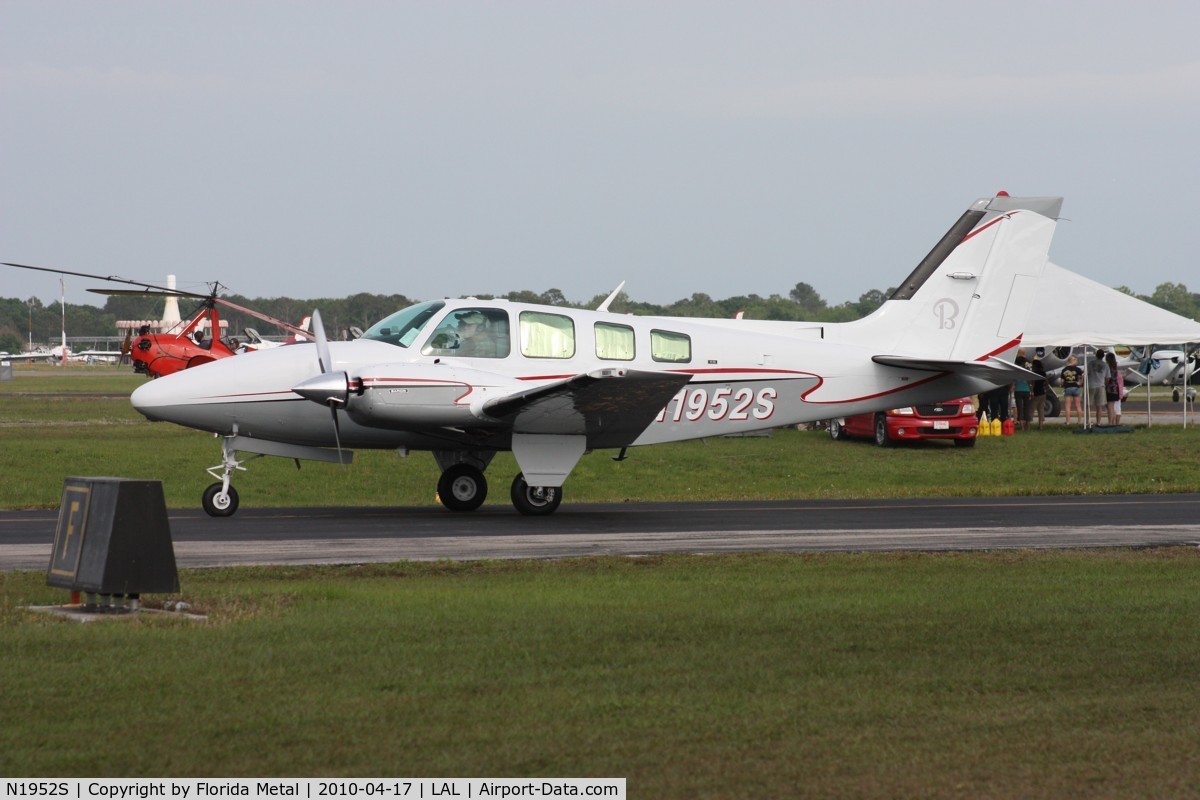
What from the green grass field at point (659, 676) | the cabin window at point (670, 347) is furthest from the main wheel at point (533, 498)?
the green grass field at point (659, 676)

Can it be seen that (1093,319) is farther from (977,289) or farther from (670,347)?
(670,347)

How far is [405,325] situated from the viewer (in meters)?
17.6

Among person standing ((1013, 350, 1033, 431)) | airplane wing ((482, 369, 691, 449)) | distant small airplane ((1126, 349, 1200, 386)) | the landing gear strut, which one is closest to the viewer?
airplane wing ((482, 369, 691, 449))

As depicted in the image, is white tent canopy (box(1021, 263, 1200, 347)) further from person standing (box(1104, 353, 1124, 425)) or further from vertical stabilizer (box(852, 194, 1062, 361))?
vertical stabilizer (box(852, 194, 1062, 361))

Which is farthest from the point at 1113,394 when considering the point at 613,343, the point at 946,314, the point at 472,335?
the point at 472,335

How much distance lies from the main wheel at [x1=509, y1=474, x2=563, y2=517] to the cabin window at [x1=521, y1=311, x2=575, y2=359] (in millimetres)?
1772

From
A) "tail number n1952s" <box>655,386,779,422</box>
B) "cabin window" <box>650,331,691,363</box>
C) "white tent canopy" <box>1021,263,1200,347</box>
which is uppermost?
"white tent canopy" <box>1021,263,1200,347</box>

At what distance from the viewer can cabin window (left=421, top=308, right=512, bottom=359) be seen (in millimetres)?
17484

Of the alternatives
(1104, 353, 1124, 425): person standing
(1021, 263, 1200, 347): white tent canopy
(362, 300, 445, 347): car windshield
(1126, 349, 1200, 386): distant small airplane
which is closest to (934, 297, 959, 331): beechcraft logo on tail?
(362, 300, 445, 347): car windshield

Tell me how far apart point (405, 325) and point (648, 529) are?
425cm

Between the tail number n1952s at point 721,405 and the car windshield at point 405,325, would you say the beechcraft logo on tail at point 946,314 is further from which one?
the car windshield at point 405,325

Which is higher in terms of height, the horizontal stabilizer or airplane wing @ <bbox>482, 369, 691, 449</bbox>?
the horizontal stabilizer

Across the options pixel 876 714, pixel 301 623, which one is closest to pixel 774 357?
pixel 301 623

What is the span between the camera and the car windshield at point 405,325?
17516 millimetres
